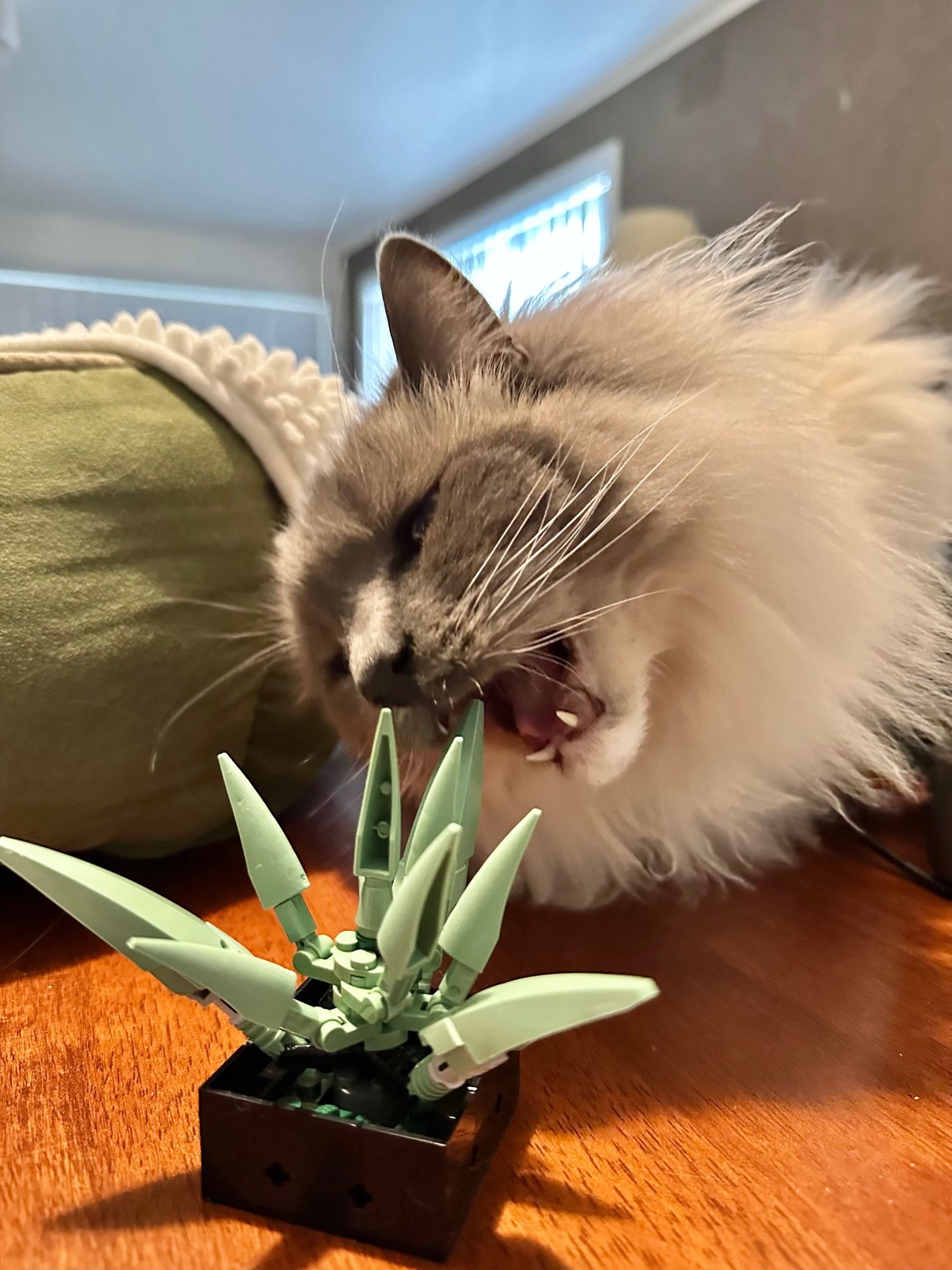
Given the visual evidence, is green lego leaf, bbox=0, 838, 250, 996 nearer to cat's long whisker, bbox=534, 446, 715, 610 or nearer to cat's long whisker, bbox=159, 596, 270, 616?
cat's long whisker, bbox=534, 446, 715, 610

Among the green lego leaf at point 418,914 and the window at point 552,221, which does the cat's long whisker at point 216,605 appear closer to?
the green lego leaf at point 418,914

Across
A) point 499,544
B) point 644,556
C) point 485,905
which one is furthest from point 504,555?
point 485,905

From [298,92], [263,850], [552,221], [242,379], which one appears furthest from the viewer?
[552,221]

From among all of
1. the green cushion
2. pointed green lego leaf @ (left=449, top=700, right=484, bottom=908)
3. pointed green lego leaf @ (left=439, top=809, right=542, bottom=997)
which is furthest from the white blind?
pointed green lego leaf @ (left=439, top=809, right=542, bottom=997)

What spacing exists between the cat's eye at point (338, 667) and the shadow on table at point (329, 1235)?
0.47m

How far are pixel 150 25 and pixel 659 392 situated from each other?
2.31 m

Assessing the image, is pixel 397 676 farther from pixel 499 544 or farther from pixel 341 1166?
pixel 341 1166

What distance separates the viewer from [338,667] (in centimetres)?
92

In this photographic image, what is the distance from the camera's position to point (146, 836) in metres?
0.92

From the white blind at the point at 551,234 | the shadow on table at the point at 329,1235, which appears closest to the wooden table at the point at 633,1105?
the shadow on table at the point at 329,1235

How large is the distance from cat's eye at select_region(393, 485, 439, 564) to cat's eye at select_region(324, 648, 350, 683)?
0.13m

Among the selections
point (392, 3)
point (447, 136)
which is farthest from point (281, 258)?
point (392, 3)

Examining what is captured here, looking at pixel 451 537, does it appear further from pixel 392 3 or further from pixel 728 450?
pixel 392 3

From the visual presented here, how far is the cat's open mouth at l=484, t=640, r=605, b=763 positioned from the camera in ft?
2.48
